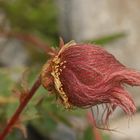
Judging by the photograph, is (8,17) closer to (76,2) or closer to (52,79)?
(76,2)

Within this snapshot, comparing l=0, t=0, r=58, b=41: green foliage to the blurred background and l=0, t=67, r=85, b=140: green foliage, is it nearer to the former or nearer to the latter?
the blurred background

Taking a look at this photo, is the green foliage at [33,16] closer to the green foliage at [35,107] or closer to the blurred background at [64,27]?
the blurred background at [64,27]

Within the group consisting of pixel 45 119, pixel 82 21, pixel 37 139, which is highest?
pixel 82 21

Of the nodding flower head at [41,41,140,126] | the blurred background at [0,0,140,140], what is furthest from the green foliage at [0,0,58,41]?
the nodding flower head at [41,41,140,126]

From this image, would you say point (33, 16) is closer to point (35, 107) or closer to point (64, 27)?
point (64, 27)

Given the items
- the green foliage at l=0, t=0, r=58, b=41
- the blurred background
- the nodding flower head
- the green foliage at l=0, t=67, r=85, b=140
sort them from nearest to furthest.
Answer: the nodding flower head
the green foliage at l=0, t=67, r=85, b=140
the blurred background
the green foliage at l=0, t=0, r=58, b=41

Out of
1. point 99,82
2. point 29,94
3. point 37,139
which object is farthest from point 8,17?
point 99,82

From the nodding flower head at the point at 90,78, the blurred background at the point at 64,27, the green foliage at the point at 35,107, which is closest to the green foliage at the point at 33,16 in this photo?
the blurred background at the point at 64,27

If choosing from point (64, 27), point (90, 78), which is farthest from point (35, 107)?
point (64, 27)
